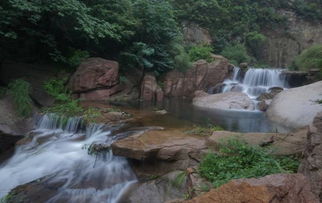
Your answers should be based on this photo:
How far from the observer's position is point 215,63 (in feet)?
53.1

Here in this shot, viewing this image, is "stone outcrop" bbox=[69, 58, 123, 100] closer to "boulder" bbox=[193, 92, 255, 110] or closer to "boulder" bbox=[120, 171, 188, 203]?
"boulder" bbox=[193, 92, 255, 110]

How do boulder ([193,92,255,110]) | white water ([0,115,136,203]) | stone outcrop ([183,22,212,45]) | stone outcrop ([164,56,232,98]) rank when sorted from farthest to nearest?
stone outcrop ([183,22,212,45]), stone outcrop ([164,56,232,98]), boulder ([193,92,255,110]), white water ([0,115,136,203])

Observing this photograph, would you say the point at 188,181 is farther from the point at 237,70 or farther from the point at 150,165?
the point at 237,70

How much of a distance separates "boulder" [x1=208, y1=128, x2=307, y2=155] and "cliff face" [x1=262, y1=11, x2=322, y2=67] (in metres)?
18.7

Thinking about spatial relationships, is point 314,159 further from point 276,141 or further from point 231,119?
point 231,119

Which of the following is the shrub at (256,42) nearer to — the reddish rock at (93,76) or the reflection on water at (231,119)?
the reflection on water at (231,119)

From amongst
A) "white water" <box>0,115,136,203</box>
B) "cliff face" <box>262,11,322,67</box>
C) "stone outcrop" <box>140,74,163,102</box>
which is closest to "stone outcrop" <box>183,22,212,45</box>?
"cliff face" <box>262,11,322,67</box>

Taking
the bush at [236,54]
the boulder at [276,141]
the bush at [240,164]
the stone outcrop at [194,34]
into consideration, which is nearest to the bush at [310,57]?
the bush at [236,54]

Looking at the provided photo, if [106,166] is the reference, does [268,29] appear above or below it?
above

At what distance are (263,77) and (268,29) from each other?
932 centimetres

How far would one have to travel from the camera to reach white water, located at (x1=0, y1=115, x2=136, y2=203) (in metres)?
5.02

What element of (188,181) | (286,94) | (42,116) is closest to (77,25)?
(42,116)

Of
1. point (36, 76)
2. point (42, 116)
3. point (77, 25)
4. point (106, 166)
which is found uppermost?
point (77, 25)

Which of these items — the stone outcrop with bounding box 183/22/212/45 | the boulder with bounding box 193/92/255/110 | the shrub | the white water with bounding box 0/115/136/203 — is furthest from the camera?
the shrub
